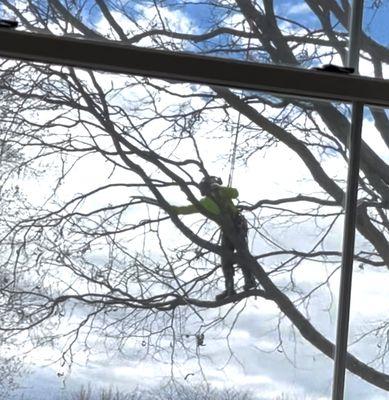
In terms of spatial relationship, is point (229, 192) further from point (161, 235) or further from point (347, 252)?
point (347, 252)

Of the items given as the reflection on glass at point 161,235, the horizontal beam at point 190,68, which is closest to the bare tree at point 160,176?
the reflection on glass at point 161,235

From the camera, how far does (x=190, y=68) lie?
1775mm

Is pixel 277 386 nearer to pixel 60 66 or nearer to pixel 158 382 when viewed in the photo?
pixel 158 382

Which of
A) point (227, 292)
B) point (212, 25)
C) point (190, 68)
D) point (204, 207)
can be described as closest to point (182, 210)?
point (204, 207)

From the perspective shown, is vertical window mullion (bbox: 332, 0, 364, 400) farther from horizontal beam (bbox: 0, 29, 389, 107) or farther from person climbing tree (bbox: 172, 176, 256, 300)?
person climbing tree (bbox: 172, 176, 256, 300)

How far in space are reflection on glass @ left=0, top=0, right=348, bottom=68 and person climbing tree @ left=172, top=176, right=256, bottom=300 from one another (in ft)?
0.97

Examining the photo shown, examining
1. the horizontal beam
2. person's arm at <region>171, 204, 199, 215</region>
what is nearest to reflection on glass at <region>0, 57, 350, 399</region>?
person's arm at <region>171, 204, 199, 215</region>

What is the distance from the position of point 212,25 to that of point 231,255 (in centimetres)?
52

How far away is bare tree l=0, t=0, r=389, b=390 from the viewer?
186 cm

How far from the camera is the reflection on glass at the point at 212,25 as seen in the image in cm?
190

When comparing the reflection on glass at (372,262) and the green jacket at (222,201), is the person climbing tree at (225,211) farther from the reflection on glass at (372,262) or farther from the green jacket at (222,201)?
the reflection on glass at (372,262)

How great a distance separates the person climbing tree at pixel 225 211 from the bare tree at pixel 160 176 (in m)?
0.02

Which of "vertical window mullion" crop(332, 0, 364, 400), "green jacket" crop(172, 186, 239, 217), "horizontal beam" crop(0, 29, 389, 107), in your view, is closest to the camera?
"horizontal beam" crop(0, 29, 389, 107)

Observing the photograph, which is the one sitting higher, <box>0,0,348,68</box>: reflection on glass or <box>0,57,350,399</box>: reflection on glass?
<box>0,0,348,68</box>: reflection on glass
